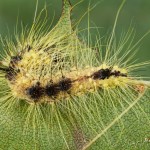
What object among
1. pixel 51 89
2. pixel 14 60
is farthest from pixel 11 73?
pixel 51 89

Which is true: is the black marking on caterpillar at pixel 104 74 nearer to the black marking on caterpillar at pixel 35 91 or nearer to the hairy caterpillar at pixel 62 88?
the hairy caterpillar at pixel 62 88

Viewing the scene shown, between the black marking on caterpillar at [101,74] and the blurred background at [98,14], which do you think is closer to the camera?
the black marking on caterpillar at [101,74]

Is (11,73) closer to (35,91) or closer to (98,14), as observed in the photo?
(35,91)

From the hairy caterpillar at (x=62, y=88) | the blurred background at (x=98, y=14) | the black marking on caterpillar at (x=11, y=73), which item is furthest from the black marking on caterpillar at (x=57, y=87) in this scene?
the blurred background at (x=98, y=14)

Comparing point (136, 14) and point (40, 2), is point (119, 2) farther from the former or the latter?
point (40, 2)

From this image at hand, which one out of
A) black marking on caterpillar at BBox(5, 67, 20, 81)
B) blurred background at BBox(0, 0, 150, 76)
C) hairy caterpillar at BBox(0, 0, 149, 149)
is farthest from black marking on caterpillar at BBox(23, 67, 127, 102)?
blurred background at BBox(0, 0, 150, 76)

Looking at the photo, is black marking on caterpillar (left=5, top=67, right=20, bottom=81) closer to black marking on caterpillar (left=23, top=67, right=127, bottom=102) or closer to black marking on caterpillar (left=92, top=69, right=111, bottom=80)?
black marking on caterpillar (left=23, top=67, right=127, bottom=102)

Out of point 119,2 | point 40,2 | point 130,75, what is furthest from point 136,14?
point 40,2
